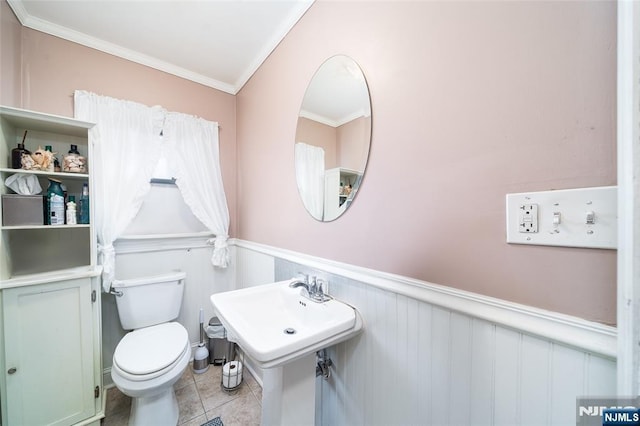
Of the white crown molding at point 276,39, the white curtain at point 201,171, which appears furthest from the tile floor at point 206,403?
the white crown molding at point 276,39

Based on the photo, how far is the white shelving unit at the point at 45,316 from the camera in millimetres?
1168

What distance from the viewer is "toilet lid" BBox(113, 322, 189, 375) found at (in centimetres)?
126

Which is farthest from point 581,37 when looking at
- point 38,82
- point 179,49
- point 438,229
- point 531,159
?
point 38,82

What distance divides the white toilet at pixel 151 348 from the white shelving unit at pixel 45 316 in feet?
0.73

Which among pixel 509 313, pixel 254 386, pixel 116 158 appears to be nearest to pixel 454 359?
pixel 509 313

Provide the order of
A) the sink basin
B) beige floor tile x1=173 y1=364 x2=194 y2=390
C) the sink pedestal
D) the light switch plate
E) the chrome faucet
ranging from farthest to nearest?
beige floor tile x1=173 y1=364 x2=194 y2=390 → the chrome faucet → the sink pedestal → the sink basin → the light switch plate

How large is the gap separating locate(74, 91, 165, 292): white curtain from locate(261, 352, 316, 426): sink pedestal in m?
1.36

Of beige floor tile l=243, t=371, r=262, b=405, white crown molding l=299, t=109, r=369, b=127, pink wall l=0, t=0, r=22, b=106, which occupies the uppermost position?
pink wall l=0, t=0, r=22, b=106

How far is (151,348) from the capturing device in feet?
4.61

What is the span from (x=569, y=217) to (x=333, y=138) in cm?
91

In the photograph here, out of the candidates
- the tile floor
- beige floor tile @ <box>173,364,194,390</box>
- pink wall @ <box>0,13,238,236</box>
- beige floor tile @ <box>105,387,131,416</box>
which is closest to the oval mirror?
pink wall @ <box>0,13,238,236</box>

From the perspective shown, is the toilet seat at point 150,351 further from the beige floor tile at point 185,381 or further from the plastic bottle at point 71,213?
Answer: the plastic bottle at point 71,213

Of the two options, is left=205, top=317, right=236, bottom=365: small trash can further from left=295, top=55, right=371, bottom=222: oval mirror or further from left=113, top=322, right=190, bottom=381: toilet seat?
left=295, top=55, right=371, bottom=222: oval mirror

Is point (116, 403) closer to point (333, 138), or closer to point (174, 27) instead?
point (333, 138)
